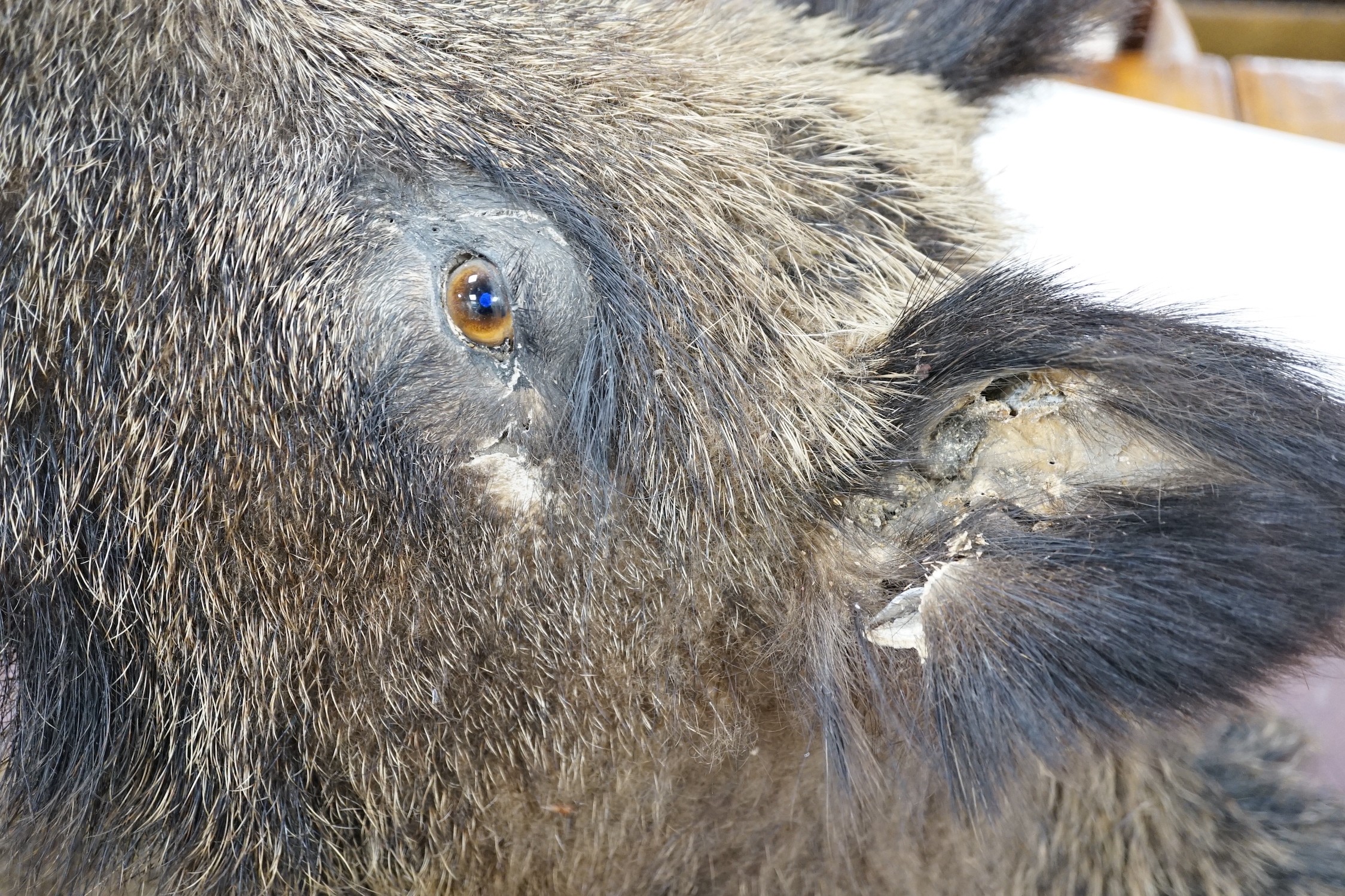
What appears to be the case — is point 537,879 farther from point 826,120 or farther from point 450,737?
point 826,120

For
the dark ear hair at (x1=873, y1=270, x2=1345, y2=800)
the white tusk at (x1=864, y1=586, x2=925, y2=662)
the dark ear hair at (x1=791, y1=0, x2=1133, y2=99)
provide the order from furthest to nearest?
1. the dark ear hair at (x1=791, y1=0, x2=1133, y2=99)
2. the white tusk at (x1=864, y1=586, x2=925, y2=662)
3. the dark ear hair at (x1=873, y1=270, x2=1345, y2=800)

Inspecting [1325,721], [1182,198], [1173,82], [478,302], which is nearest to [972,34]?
[1182,198]

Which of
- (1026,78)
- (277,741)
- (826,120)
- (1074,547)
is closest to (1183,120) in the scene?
(1026,78)

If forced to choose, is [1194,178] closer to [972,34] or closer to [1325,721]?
[972,34]

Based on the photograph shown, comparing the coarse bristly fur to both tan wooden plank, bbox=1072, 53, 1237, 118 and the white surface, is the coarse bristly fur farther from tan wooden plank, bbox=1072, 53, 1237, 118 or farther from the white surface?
tan wooden plank, bbox=1072, 53, 1237, 118

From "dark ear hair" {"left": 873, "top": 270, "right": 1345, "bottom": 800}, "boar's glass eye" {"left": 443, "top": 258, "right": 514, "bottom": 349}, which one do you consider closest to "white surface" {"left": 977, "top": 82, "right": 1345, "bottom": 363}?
"dark ear hair" {"left": 873, "top": 270, "right": 1345, "bottom": 800}

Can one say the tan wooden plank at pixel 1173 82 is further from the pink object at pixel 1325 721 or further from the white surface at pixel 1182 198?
the pink object at pixel 1325 721
